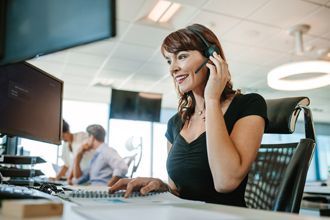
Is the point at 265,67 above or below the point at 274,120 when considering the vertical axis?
above

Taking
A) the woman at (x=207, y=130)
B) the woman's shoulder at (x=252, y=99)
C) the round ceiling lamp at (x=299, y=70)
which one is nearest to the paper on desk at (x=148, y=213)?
the woman at (x=207, y=130)

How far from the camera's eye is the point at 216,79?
1071mm

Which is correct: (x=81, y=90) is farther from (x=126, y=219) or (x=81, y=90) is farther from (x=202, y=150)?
(x=126, y=219)

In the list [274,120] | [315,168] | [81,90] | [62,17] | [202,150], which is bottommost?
[315,168]

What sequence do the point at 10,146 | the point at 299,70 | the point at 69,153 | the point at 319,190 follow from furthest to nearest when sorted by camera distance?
the point at 69,153 → the point at 299,70 → the point at 319,190 → the point at 10,146

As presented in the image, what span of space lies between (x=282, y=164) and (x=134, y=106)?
441 cm

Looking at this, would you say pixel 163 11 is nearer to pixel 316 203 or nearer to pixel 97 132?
pixel 97 132

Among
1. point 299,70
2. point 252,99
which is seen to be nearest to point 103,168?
point 252,99

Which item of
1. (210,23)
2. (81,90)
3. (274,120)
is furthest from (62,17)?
(81,90)

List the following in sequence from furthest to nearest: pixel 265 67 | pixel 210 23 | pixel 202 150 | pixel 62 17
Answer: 1. pixel 265 67
2. pixel 210 23
3. pixel 202 150
4. pixel 62 17

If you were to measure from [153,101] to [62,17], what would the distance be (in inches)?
194

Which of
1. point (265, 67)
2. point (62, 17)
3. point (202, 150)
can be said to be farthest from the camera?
point (265, 67)

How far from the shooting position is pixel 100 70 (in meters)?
5.46

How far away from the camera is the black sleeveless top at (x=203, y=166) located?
1.03 metres
